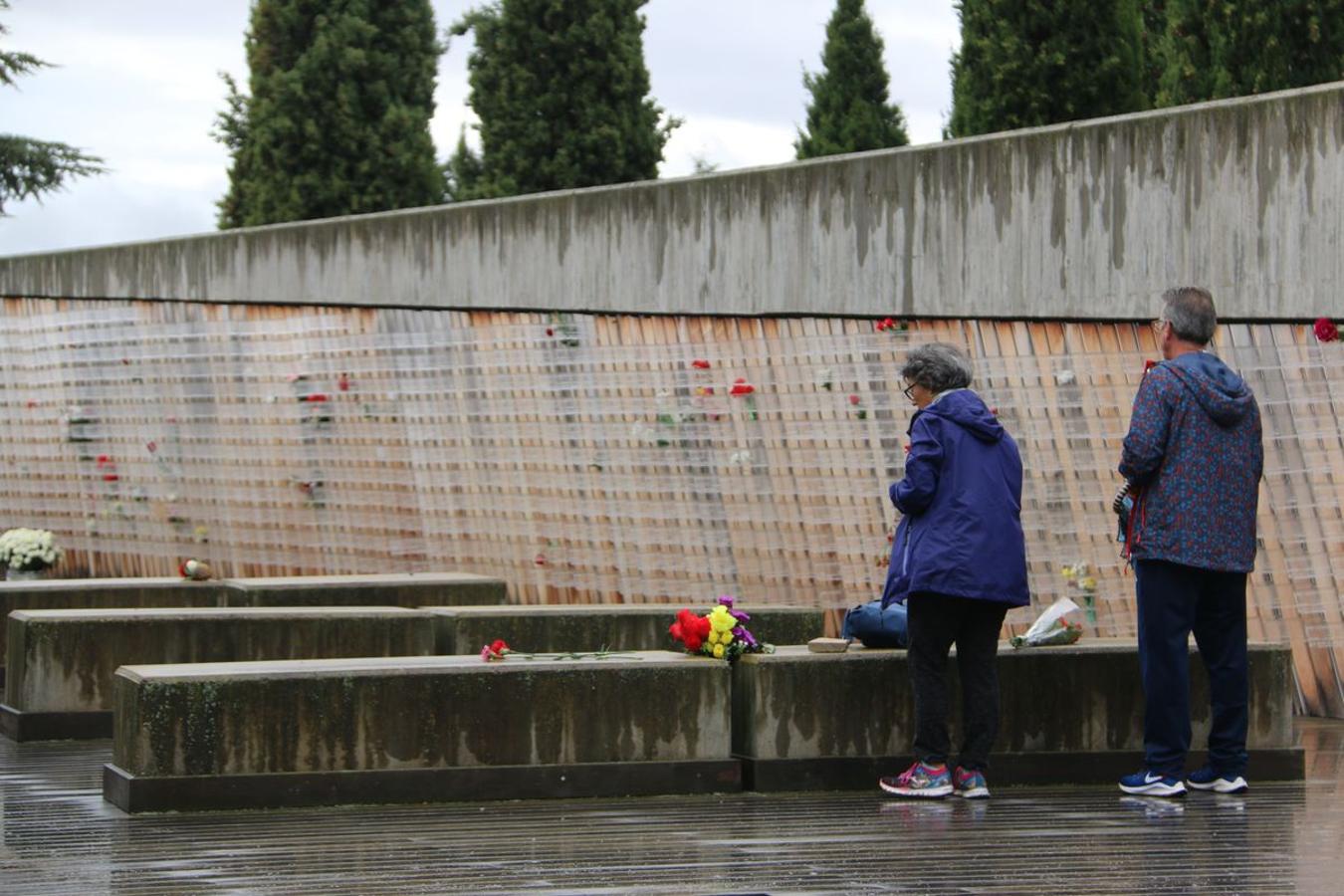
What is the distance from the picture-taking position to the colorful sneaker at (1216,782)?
7.50 meters

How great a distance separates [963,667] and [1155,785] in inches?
29.1

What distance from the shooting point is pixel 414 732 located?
295 inches

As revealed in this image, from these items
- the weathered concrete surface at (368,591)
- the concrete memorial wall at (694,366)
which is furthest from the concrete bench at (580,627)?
the weathered concrete surface at (368,591)

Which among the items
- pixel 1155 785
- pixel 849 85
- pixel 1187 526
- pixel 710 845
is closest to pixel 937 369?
pixel 1187 526

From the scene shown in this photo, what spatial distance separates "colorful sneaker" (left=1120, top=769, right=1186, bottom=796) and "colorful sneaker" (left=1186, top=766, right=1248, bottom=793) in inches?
6.0

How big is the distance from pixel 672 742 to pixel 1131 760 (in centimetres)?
168

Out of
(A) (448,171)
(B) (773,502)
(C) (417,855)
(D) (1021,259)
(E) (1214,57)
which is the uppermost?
(A) (448,171)

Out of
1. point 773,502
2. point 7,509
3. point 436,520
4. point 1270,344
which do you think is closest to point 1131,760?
point 1270,344

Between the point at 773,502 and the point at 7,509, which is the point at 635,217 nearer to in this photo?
the point at 773,502

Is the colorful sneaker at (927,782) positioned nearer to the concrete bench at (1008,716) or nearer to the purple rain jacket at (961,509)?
the concrete bench at (1008,716)

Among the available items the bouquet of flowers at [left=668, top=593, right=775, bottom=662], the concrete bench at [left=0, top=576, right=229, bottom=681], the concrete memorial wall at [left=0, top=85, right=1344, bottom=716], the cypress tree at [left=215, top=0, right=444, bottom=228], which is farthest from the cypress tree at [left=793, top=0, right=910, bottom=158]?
the bouquet of flowers at [left=668, top=593, right=775, bottom=662]

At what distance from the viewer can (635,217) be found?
14172 mm

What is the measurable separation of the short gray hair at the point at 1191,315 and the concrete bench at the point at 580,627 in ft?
11.1

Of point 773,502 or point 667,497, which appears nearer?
point 773,502
